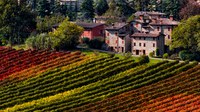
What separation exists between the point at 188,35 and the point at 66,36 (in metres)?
17.1

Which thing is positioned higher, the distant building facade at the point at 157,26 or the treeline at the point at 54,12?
the treeline at the point at 54,12

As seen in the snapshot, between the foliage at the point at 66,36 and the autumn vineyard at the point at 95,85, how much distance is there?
1144cm

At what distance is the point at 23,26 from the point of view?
3046 inches

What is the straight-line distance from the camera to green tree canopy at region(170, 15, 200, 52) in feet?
210

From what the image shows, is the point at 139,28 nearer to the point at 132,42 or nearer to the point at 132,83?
the point at 132,42

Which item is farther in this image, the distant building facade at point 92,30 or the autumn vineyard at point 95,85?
the distant building facade at point 92,30

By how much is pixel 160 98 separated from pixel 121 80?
246 inches

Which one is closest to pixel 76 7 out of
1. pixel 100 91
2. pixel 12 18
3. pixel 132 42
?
pixel 12 18

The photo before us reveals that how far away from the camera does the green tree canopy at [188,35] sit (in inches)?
2519

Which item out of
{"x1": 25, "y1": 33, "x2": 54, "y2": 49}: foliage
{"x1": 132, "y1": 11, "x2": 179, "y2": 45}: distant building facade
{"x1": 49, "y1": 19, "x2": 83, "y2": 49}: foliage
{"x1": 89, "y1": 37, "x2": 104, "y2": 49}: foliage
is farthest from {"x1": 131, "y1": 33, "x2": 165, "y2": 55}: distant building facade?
{"x1": 25, "y1": 33, "x2": 54, "y2": 49}: foliage

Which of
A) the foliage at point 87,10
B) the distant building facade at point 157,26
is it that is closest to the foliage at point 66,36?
the distant building facade at point 157,26

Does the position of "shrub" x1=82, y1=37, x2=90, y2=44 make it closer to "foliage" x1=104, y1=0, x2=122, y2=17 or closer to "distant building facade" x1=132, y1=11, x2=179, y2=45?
"distant building facade" x1=132, y1=11, x2=179, y2=45

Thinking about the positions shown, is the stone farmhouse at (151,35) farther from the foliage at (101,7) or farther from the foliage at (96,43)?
the foliage at (101,7)

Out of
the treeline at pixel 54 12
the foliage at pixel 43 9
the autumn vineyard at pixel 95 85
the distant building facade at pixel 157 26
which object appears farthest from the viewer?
the foliage at pixel 43 9
